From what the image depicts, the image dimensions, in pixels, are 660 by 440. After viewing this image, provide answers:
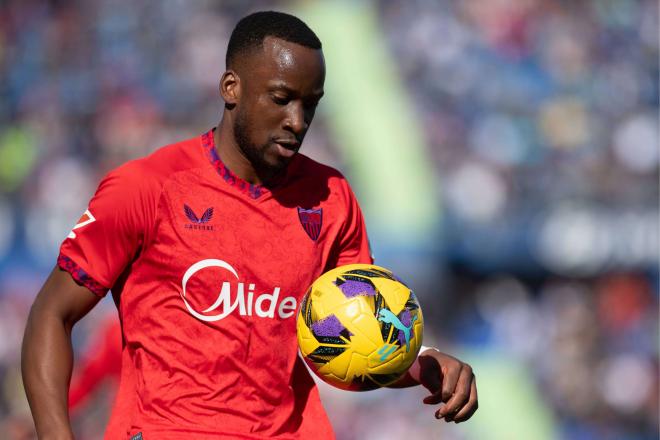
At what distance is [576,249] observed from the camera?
10688 millimetres

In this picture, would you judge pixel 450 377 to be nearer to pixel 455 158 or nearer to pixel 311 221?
pixel 311 221

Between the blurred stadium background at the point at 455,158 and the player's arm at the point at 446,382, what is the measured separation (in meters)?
6.50

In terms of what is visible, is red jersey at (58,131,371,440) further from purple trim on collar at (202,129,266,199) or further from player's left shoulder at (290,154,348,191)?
player's left shoulder at (290,154,348,191)

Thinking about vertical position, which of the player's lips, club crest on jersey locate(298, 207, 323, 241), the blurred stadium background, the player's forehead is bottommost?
the blurred stadium background

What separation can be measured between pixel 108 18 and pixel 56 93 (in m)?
1.24

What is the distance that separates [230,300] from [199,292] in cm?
11

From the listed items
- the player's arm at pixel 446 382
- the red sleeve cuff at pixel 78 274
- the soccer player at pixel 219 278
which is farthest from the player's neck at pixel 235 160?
the player's arm at pixel 446 382

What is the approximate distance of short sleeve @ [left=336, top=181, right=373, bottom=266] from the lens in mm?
3680

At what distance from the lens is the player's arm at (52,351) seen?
9.68 ft

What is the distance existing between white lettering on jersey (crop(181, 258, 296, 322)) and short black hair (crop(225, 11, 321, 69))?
816mm

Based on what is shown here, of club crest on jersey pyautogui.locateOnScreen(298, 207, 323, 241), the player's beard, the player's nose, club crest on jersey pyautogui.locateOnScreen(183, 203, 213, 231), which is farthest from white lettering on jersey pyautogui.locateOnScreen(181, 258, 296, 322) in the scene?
the player's nose

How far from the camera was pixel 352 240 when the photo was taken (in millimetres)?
3713

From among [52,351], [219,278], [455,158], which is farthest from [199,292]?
[455,158]

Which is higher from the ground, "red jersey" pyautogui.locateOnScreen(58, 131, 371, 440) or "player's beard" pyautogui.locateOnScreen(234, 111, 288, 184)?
"player's beard" pyautogui.locateOnScreen(234, 111, 288, 184)
